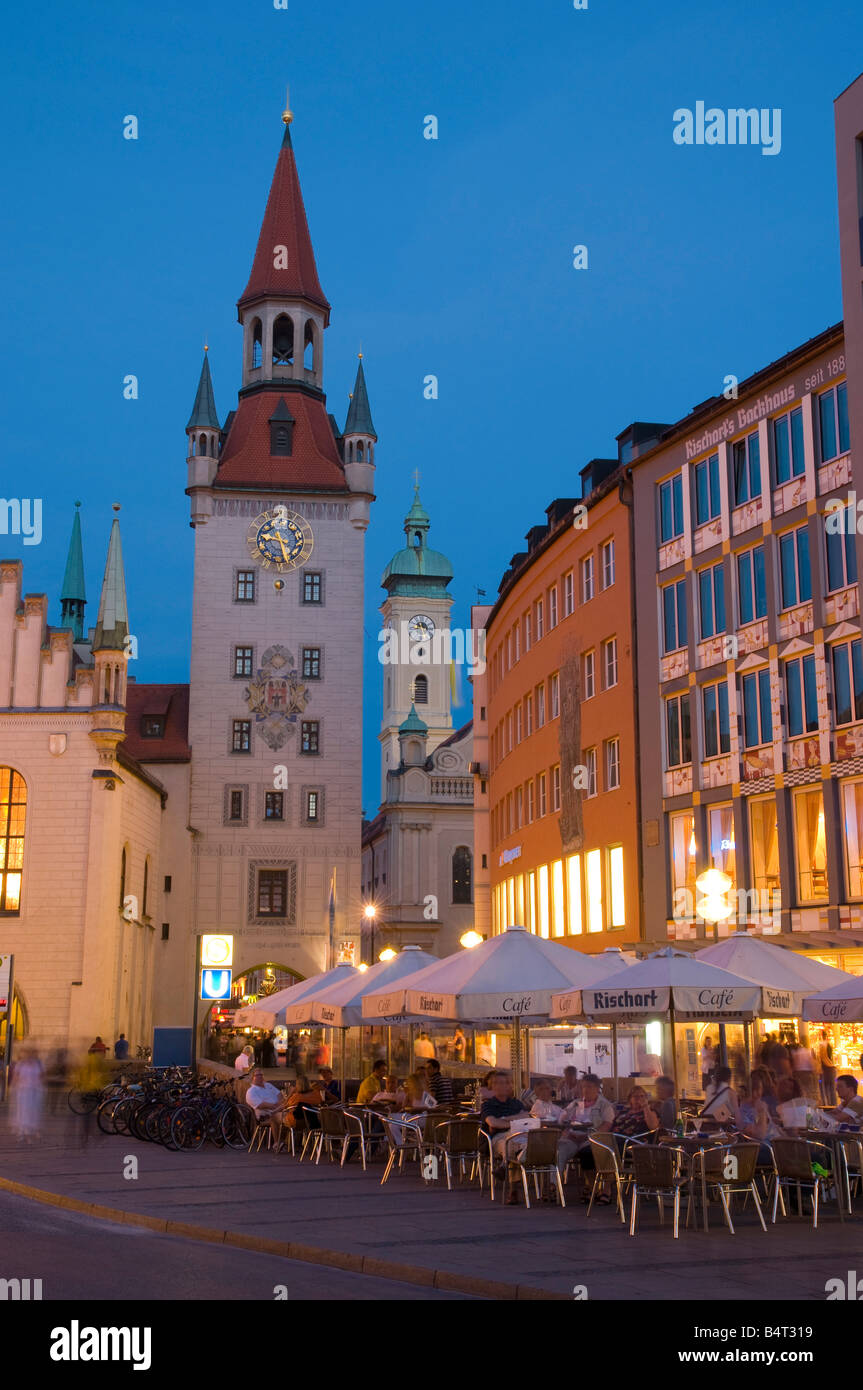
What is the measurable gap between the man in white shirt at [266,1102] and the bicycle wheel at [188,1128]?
89cm

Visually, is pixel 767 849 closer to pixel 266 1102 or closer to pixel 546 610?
pixel 266 1102

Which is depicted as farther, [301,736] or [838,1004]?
[301,736]

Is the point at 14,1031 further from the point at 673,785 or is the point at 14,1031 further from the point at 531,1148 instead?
the point at 531,1148

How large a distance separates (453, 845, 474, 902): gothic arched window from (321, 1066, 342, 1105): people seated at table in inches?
2207

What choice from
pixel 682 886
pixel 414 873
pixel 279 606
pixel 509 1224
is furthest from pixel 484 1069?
pixel 414 873

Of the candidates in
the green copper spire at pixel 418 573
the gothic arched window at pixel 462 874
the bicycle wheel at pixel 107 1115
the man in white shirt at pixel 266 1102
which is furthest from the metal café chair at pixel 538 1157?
the green copper spire at pixel 418 573

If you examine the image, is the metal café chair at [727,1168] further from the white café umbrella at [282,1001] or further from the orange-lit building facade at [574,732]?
the orange-lit building facade at [574,732]

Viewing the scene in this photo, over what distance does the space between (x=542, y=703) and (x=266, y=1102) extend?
79.7ft

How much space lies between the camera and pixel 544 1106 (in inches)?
733

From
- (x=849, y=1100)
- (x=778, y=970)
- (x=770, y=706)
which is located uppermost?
(x=770, y=706)

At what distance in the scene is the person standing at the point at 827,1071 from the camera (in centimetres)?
2277

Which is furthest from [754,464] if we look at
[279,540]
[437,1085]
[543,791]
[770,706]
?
[279,540]

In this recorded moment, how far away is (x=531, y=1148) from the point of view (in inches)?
653

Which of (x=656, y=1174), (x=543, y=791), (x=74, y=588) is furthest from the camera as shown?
(x=74, y=588)
